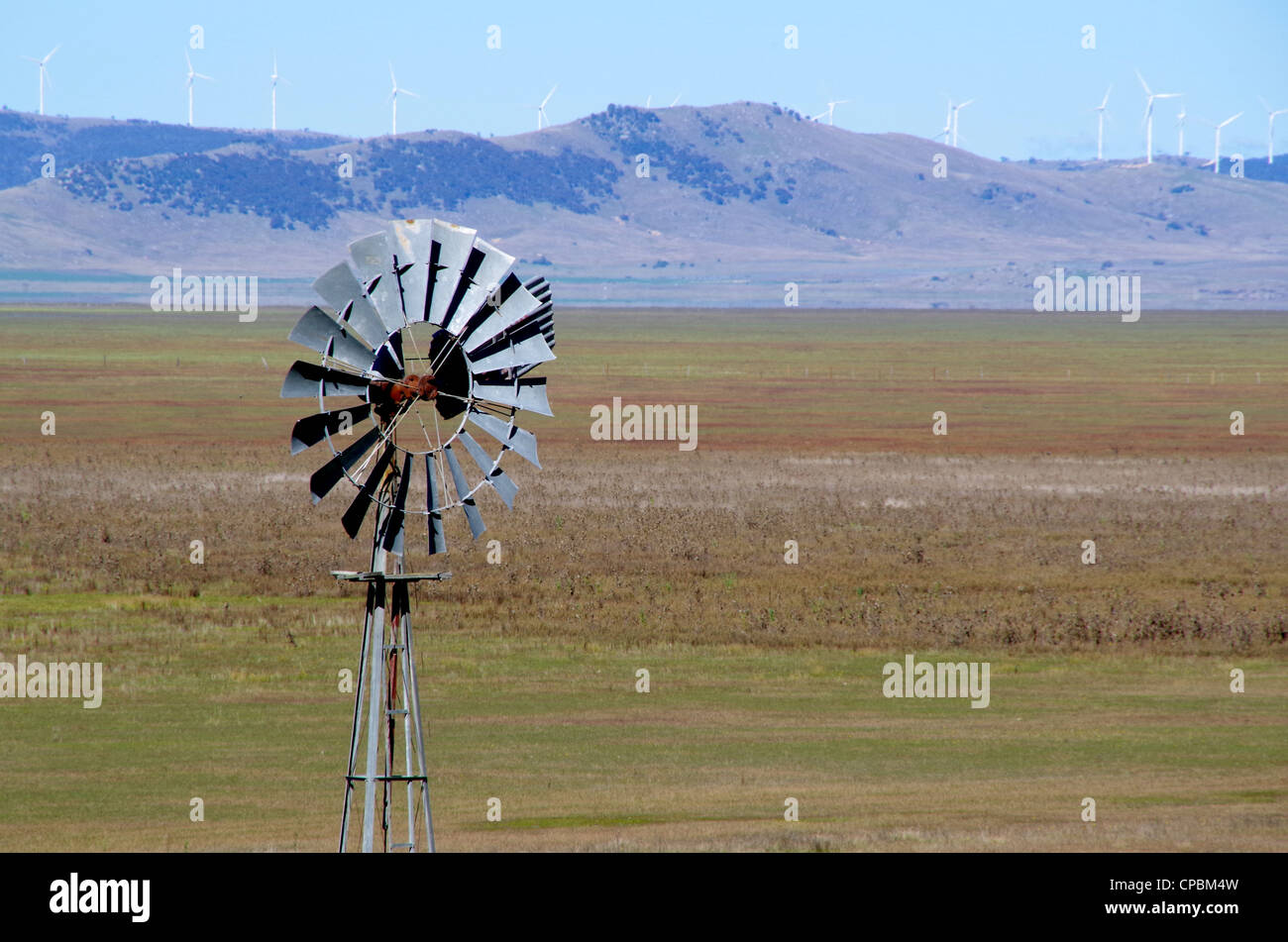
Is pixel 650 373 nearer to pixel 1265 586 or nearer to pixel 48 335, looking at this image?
pixel 48 335

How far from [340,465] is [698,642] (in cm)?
2298

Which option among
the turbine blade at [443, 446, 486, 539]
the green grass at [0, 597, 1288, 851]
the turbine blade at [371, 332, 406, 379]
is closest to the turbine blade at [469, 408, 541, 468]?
the turbine blade at [443, 446, 486, 539]

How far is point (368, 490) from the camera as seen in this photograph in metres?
16.1

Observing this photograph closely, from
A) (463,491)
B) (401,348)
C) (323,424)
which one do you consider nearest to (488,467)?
(463,491)

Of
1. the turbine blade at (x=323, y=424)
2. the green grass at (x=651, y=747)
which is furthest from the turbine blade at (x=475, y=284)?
the green grass at (x=651, y=747)

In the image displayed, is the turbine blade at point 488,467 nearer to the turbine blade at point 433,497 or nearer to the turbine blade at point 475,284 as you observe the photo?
the turbine blade at point 433,497

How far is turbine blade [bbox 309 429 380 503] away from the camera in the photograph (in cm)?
1609

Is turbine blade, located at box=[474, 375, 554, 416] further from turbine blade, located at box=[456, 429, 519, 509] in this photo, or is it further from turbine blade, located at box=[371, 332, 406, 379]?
turbine blade, located at box=[371, 332, 406, 379]

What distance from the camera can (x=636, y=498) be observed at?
64.1m

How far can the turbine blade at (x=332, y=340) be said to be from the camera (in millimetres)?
16203

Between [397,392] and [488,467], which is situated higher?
Result: [397,392]

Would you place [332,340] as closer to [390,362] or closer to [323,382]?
[323,382]

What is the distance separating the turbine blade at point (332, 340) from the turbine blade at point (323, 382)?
0.15 m

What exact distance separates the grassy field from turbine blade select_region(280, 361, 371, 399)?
6623mm
